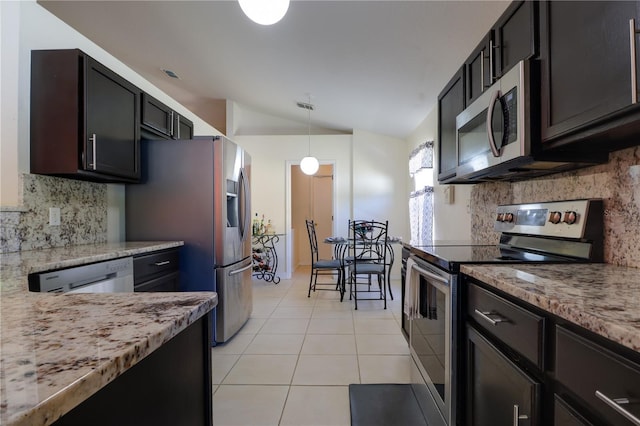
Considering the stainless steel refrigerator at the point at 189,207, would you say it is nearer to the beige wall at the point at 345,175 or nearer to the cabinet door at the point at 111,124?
the cabinet door at the point at 111,124

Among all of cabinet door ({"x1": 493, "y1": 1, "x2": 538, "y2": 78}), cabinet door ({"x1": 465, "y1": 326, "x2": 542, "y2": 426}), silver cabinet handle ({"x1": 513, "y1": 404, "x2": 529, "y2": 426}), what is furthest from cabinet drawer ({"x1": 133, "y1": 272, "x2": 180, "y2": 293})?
cabinet door ({"x1": 493, "y1": 1, "x2": 538, "y2": 78})

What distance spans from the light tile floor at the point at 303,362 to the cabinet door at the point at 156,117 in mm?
1883

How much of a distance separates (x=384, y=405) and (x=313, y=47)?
2.91 meters

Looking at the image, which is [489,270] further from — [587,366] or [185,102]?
[185,102]

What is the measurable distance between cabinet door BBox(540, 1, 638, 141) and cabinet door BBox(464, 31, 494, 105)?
36cm

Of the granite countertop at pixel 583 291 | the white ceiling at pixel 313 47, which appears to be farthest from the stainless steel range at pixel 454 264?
the white ceiling at pixel 313 47

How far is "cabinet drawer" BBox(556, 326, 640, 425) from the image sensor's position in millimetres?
553

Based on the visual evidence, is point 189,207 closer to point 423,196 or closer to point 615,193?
point 615,193

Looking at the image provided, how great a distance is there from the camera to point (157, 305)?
0.72 meters

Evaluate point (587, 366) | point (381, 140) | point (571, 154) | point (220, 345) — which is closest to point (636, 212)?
point (571, 154)

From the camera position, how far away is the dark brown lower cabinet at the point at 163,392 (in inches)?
19.6

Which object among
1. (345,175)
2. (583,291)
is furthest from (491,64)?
Answer: (345,175)

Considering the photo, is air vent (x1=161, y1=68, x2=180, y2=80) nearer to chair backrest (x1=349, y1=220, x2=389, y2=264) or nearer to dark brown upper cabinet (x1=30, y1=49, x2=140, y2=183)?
dark brown upper cabinet (x1=30, y1=49, x2=140, y2=183)

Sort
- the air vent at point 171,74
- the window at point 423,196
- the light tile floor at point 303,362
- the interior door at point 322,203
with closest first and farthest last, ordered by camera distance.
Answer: the light tile floor at point 303,362, the window at point 423,196, the air vent at point 171,74, the interior door at point 322,203
